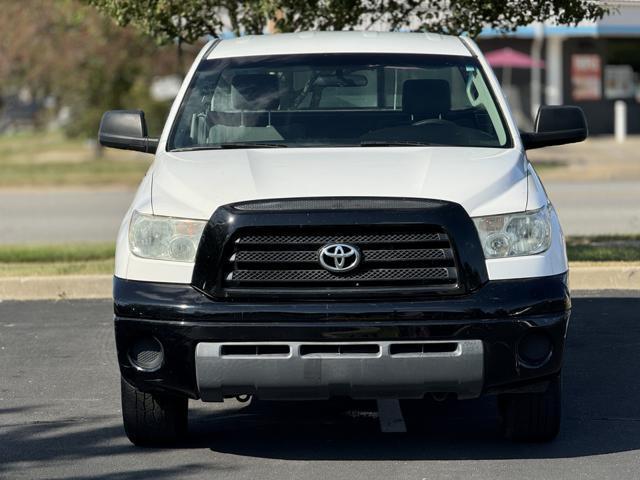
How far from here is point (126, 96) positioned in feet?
99.8

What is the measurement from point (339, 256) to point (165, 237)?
2.52 feet

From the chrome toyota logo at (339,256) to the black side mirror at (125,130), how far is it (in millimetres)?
1915

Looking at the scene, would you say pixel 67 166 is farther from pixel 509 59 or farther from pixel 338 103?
pixel 338 103

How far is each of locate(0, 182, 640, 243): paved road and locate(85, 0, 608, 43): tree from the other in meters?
4.29

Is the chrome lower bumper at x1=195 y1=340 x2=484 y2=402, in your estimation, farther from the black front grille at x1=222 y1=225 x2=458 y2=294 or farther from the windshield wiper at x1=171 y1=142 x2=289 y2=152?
the windshield wiper at x1=171 y1=142 x2=289 y2=152

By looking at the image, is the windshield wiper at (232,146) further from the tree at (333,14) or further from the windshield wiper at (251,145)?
the tree at (333,14)

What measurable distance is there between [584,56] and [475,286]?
33.6 m

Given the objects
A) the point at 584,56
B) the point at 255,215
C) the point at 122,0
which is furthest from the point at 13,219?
the point at 584,56

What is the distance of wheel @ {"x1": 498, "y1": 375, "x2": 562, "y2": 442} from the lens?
611cm

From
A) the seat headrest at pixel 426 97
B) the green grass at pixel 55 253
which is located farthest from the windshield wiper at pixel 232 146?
the green grass at pixel 55 253

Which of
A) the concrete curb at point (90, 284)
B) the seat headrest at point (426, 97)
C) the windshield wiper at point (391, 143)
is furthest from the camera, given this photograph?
the concrete curb at point (90, 284)

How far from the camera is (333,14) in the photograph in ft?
36.8

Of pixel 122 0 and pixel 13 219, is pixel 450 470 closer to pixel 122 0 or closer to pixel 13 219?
pixel 122 0

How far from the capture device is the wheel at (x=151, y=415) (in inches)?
241
